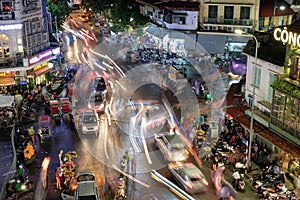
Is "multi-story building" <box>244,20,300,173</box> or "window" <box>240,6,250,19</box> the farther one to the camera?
"window" <box>240,6,250,19</box>

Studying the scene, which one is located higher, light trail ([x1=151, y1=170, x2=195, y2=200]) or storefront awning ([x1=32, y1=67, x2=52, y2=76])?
storefront awning ([x1=32, y1=67, x2=52, y2=76])

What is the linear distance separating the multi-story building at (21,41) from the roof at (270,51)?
78.5 feet

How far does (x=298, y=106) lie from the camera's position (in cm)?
3008

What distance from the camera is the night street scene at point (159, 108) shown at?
103ft

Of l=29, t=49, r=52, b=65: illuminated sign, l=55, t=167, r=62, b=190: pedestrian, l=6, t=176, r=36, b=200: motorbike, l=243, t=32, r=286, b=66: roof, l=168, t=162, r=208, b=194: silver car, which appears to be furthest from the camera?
l=29, t=49, r=52, b=65: illuminated sign

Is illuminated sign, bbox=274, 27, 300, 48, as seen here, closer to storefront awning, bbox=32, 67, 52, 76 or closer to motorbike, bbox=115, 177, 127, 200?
motorbike, bbox=115, 177, 127, 200

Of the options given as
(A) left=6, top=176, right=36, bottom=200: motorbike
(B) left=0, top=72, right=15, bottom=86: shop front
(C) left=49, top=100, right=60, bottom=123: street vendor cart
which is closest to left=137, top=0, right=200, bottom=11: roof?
(B) left=0, top=72, right=15, bottom=86: shop front

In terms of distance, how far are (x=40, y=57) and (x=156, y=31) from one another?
19639 millimetres

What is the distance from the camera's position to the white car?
3506cm

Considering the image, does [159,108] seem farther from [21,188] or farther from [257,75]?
[21,188]

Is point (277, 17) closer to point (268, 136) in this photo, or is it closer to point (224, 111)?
point (224, 111)

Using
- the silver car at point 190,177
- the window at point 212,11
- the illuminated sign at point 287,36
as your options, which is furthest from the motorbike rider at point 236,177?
the window at point 212,11

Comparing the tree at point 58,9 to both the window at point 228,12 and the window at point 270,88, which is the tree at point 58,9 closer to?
the window at point 228,12

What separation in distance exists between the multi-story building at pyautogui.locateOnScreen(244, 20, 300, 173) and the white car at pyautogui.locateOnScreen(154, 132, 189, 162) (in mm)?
5818
